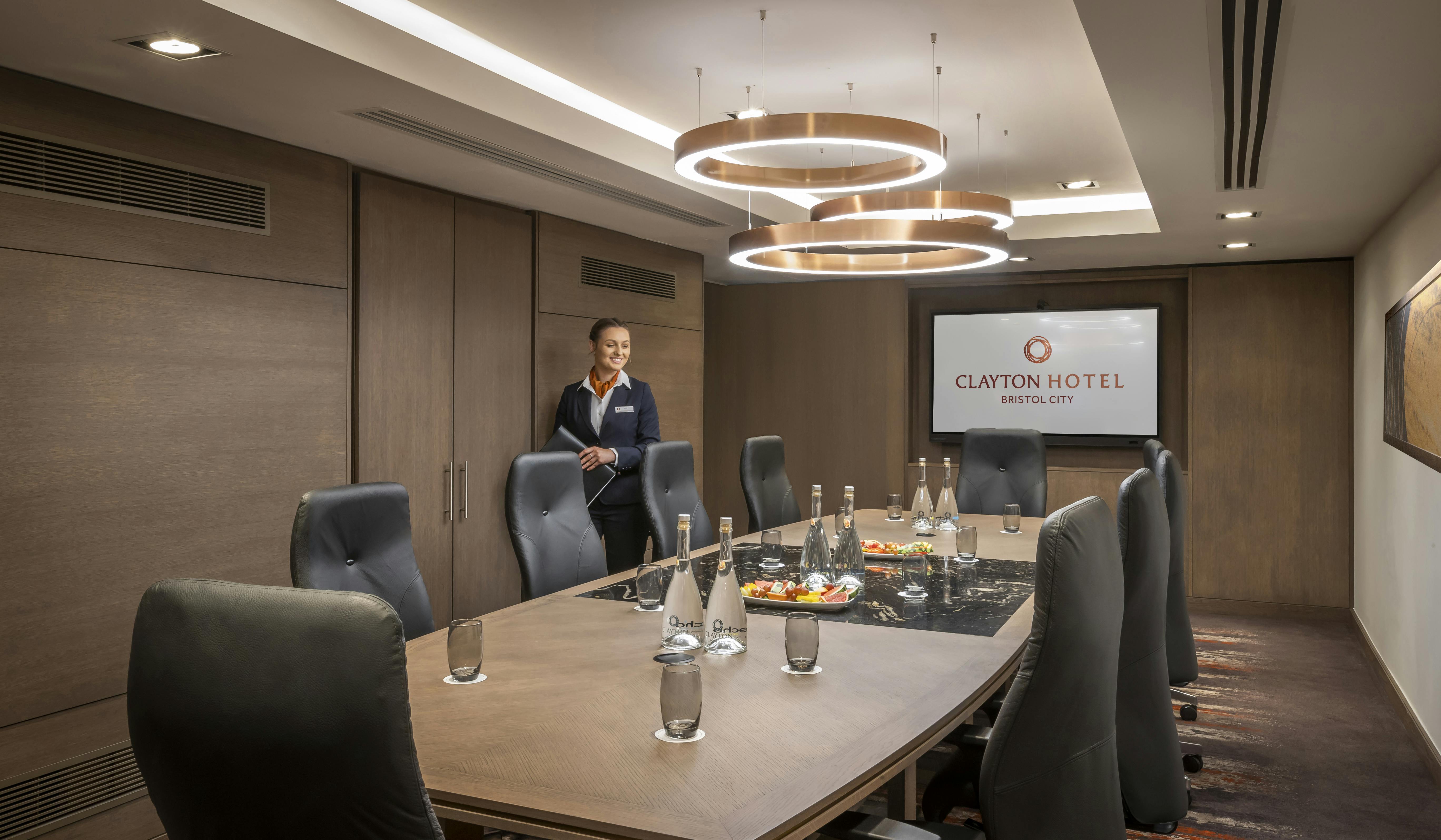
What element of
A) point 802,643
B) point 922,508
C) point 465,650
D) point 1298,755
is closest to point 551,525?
point 465,650

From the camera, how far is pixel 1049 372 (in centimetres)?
762

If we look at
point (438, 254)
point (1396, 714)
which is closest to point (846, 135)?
point (438, 254)

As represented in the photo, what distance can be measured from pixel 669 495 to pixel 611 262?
223 cm

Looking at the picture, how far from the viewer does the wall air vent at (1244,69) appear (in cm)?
240

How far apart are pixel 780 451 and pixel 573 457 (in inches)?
75.8

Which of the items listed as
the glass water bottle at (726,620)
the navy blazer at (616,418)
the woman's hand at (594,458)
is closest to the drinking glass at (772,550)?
the glass water bottle at (726,620)

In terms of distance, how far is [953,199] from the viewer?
3.81 meters

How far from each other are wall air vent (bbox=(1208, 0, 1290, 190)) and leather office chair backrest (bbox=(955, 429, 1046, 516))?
6.30ft

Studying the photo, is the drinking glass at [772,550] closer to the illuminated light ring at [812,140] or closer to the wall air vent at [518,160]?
the illuminated light ring at [812,140]

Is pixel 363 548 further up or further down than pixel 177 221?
further down

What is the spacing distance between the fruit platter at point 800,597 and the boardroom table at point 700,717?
0.03 meters

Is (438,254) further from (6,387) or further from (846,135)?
(846,135)

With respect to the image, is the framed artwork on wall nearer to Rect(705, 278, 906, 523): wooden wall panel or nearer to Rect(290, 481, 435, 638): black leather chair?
Rect(290, 481, 435, 638): black leather chair

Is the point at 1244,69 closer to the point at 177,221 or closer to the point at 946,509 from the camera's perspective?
the point at 946,509
